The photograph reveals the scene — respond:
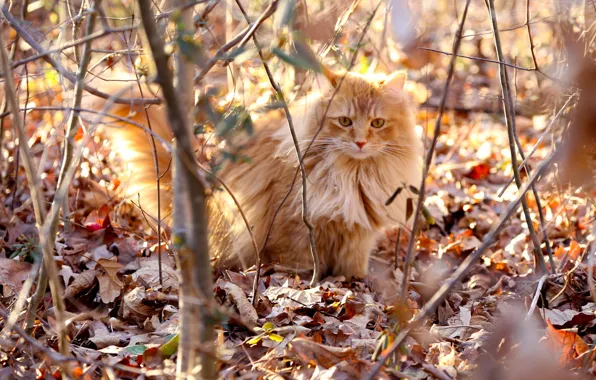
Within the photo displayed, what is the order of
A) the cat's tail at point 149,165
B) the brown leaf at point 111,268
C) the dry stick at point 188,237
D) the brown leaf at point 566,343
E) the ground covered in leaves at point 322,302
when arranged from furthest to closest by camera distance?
1. the cat's tail at point 149,165
2. the brown leaf at point 111,268
3. the brown leaf at point 566,343
4. the ground covered in leaves at point 322,302
5. the dry stick at point 188,237

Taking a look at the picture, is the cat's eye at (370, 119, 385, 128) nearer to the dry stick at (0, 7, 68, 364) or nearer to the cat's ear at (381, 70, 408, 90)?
the cat's ear at (381, 70, 408, 90)

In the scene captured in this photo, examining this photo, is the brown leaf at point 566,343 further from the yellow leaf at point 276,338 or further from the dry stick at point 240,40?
the dry stick at point 240,40

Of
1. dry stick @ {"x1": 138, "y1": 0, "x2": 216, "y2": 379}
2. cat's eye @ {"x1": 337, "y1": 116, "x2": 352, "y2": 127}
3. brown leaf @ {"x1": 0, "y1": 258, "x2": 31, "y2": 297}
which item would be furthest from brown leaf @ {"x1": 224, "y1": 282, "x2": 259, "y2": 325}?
cat's eye @ {"x1": 337, "y1": 116, "x2": 352, "y2": 127}

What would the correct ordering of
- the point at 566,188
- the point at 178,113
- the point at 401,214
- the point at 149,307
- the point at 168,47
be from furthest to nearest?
the point at 401,214 < the point at 566,188 < the point at 149,307 < the point at 168,47 < the point at 178,113

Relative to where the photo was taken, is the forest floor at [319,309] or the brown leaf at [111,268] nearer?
the forest floor at [319,309]

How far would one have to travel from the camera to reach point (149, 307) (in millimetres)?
2617

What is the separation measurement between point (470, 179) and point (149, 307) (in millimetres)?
3614

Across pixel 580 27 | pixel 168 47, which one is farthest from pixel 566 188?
pixel 168 47

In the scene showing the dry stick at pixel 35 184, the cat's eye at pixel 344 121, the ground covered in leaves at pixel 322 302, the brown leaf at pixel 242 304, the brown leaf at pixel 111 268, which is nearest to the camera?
the dry stick at pixel 35 184

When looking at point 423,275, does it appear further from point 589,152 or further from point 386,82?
point 589,152

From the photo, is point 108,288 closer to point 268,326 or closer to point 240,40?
point 268,326

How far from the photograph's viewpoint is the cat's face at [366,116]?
3768mm

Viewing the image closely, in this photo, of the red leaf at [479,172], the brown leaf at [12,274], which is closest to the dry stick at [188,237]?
the brown leaf at [12,274]

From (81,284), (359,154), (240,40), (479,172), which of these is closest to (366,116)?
(359,154)
